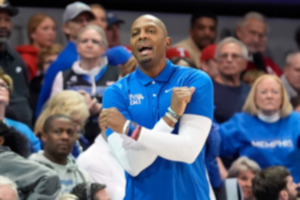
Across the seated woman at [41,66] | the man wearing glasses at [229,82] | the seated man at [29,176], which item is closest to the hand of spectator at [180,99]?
the seated man at [29,176]

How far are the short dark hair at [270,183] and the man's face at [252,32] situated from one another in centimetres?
290

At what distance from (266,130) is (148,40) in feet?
9.91

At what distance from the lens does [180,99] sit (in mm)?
4043

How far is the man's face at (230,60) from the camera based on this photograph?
770cm

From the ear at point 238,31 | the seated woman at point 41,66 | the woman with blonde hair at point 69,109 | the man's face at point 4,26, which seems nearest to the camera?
the woman with blonde hair at point 69,109

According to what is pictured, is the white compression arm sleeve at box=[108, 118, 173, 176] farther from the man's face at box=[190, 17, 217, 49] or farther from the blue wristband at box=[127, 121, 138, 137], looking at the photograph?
the man's face at box=[190, 17, 217, 49]

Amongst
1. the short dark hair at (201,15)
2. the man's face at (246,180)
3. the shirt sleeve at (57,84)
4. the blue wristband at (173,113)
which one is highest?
the short dark hair at (201,15)

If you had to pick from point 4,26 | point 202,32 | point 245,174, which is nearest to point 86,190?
point 245,174

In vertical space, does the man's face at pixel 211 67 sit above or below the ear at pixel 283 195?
above

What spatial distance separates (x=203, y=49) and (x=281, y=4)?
1.50 metres

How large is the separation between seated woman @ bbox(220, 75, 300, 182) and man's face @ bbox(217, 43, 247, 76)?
558 mm

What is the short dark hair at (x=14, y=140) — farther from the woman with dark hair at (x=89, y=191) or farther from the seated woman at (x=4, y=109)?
the woman with dark hair at (x=89, y=191)

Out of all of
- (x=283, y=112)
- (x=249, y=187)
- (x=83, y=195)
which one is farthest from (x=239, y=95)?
(x=83, y=195)

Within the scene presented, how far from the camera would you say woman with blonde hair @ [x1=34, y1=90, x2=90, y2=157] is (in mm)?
6402
